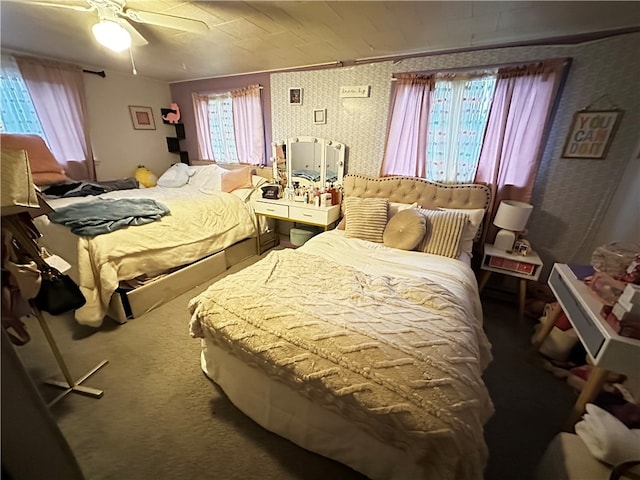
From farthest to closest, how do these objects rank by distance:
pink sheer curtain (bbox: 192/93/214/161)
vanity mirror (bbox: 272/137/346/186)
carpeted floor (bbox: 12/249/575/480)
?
pink sheer curtain (bbox: 192/93/214/161), vanity mirror (bbox: 272/137/346/186), carpeted floor (bbox: 12/249/575/480)

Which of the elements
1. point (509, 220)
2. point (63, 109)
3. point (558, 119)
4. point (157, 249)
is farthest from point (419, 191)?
point (63, 109)

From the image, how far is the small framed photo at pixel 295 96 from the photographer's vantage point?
9.94 ft

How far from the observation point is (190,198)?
9.34 ft

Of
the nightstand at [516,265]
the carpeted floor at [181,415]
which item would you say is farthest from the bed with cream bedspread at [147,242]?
the nightstand at [516,265]

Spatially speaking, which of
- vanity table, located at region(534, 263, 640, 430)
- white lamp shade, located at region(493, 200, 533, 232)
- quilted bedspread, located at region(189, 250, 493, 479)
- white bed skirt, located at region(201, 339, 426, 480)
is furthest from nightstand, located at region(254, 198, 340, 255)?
vanity table, located at region(534, 263, 640, 430)

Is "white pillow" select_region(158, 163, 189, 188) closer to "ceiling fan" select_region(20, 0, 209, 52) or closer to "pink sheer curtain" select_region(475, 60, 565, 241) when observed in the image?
"ceiling fan" select_region(20, 0, 209, 52)

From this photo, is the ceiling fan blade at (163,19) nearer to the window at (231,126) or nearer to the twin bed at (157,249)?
the twin bed at (157,249)

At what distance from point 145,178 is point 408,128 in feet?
12.2

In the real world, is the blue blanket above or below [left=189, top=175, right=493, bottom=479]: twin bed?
above

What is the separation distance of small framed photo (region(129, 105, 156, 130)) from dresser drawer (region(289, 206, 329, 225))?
9.63ft

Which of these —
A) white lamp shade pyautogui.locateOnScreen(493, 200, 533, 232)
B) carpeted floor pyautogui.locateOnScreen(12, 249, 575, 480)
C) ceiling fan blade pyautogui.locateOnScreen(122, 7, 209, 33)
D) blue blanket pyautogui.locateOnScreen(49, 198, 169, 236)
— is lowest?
carpeted floor pyautogui.locateOnScreen(12, 249, 575, 480)

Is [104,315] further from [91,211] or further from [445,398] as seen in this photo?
[445,398]

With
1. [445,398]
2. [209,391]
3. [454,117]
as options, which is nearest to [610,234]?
[454,117]

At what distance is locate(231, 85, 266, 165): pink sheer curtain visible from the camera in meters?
3.33
